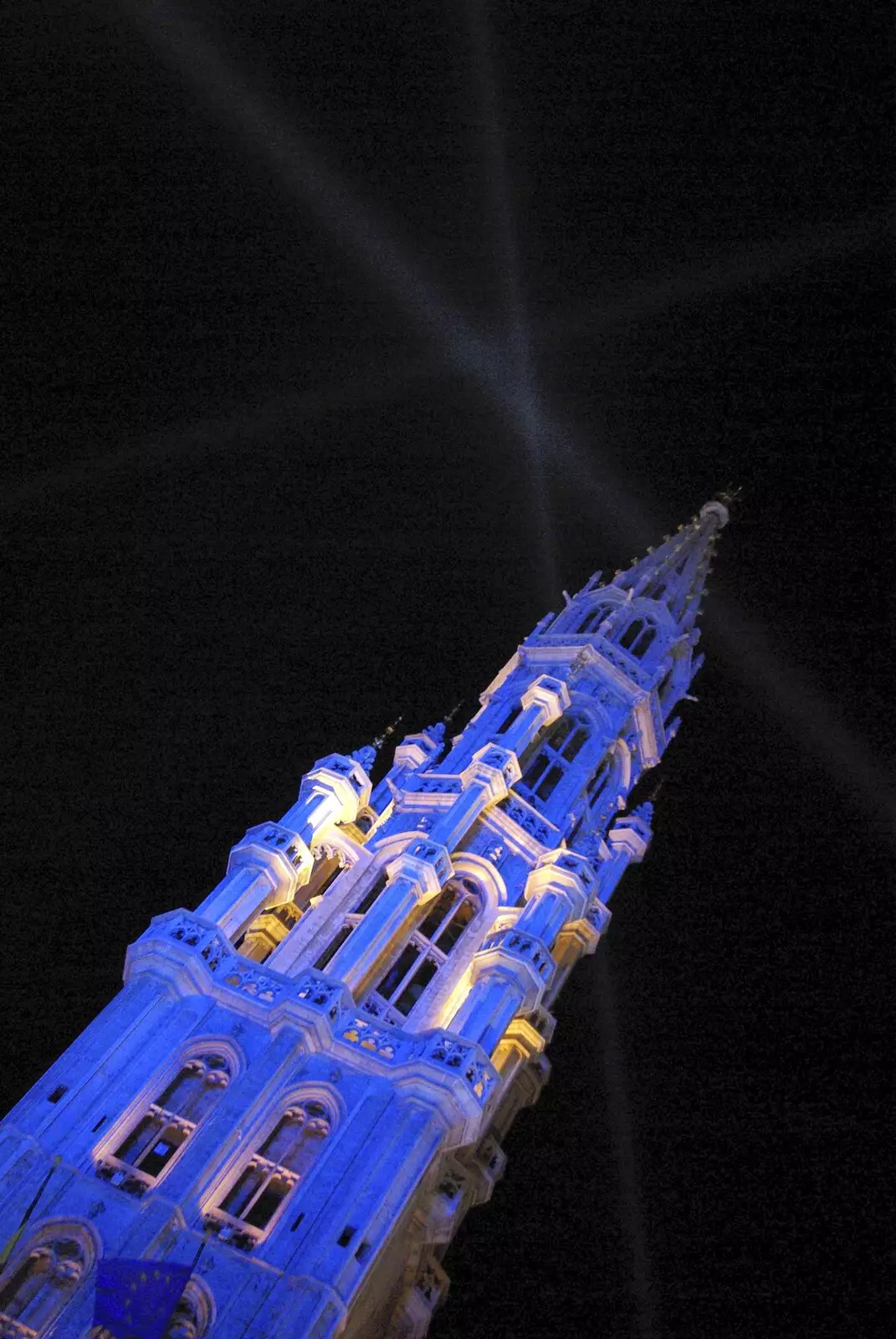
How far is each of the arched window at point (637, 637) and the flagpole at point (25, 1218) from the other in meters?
32.2

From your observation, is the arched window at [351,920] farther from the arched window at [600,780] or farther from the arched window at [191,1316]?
the arched window at [191,1316]

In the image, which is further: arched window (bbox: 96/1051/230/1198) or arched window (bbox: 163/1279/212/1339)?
arched window (bbox: 96/1051/230/1198)

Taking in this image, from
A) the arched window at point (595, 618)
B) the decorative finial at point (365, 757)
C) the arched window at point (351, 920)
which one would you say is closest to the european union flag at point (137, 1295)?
the arched window at point (351, 920)

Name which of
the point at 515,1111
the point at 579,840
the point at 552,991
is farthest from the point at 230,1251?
the point at 579,840

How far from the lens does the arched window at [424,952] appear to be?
1374 inches

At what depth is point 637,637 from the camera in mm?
53031

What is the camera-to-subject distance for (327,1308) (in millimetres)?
24672

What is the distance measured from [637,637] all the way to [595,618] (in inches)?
78.6

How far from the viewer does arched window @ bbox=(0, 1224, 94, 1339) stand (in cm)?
2439

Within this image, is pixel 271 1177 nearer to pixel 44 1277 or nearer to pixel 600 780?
pixel 44 1277

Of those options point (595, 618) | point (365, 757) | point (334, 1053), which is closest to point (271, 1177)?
point (334, 1053)

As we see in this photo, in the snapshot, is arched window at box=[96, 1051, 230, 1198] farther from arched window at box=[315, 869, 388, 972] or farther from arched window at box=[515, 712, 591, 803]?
arched window at box=[515, 712, 591, 803]

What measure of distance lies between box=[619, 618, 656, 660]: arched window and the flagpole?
3220 cm

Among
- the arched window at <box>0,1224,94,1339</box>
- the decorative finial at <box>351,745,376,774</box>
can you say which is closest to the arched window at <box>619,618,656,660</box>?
the decorative finial at <box>351,745,376,774</box>
